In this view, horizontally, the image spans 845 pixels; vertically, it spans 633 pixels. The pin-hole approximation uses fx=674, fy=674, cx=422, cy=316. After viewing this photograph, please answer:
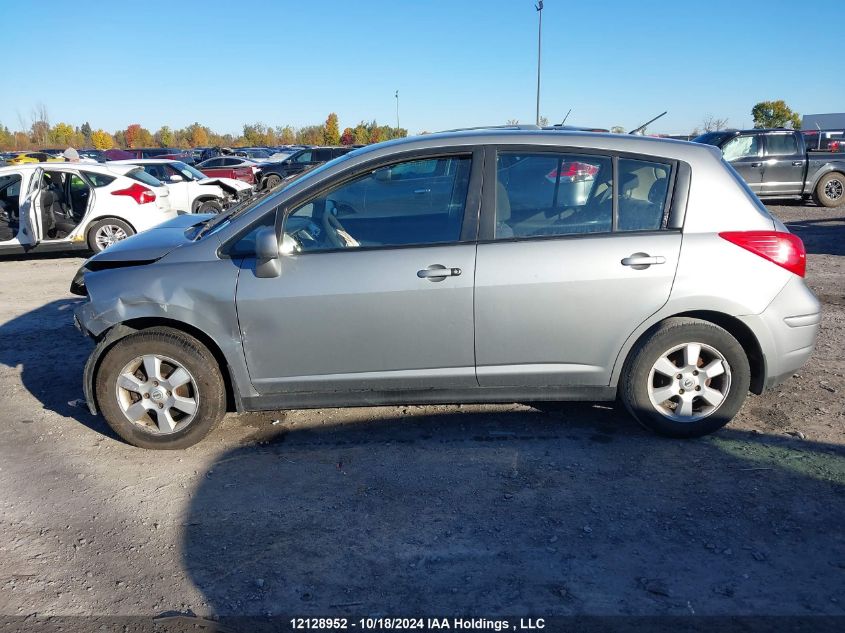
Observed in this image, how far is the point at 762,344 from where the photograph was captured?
3.96 metres

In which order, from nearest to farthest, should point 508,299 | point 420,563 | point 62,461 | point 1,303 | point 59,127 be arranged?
point 420,563 < point 508,299 < point 62,461 < point 1,303 < point 59,127

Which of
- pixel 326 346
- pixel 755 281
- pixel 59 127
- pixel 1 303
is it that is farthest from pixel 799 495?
pixel 59 127

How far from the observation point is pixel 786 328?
3.97 m

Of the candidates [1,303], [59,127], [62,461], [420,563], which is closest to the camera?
[420,563]

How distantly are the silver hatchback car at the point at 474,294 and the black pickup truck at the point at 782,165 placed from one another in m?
12.9

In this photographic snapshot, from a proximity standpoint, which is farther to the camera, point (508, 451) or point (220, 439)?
point (220, 439)

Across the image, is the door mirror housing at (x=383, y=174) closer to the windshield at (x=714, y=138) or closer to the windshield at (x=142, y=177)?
the windshield at (x=142, y=177)

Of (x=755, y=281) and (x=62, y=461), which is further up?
(x=755, y=281)

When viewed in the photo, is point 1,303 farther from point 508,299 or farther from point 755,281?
point 755,281

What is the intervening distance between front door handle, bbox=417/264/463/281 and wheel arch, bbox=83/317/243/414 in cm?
129

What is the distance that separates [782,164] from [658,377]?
544 inches

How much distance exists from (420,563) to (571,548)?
A: 2.29 feet

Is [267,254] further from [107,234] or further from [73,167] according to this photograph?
[73,167]

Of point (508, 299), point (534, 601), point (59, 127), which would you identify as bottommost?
point (534, 601)
